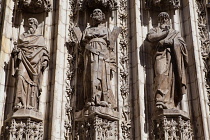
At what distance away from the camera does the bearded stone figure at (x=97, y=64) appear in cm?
1048

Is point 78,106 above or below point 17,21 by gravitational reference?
below

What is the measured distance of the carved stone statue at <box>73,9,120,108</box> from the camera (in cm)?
1048

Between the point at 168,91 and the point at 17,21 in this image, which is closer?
the point at 168,91

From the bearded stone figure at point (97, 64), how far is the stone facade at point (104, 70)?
0.08 ft

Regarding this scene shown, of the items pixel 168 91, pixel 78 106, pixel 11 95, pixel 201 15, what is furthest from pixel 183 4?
pixel 11 95

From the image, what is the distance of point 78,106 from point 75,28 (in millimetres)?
2198

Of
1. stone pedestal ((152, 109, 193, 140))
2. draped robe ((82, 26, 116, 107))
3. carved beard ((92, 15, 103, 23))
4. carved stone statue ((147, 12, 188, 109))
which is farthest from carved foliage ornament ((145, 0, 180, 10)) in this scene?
stone pedestal ((152, 109, 193, 140))

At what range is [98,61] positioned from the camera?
426 inches

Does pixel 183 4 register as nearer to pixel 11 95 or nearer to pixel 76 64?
pixel 76 64

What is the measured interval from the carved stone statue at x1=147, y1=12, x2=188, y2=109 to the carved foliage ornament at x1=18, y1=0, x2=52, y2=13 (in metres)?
2.91

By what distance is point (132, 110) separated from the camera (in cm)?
1090

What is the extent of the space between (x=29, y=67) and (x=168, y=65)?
3439 mm

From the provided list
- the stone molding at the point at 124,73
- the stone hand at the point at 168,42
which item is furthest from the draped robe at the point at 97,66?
the stone hand at the point at 168,42

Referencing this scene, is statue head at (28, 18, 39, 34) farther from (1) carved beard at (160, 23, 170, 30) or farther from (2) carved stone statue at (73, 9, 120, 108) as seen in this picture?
(1) carved beard at (160, 23, 170, 30)
